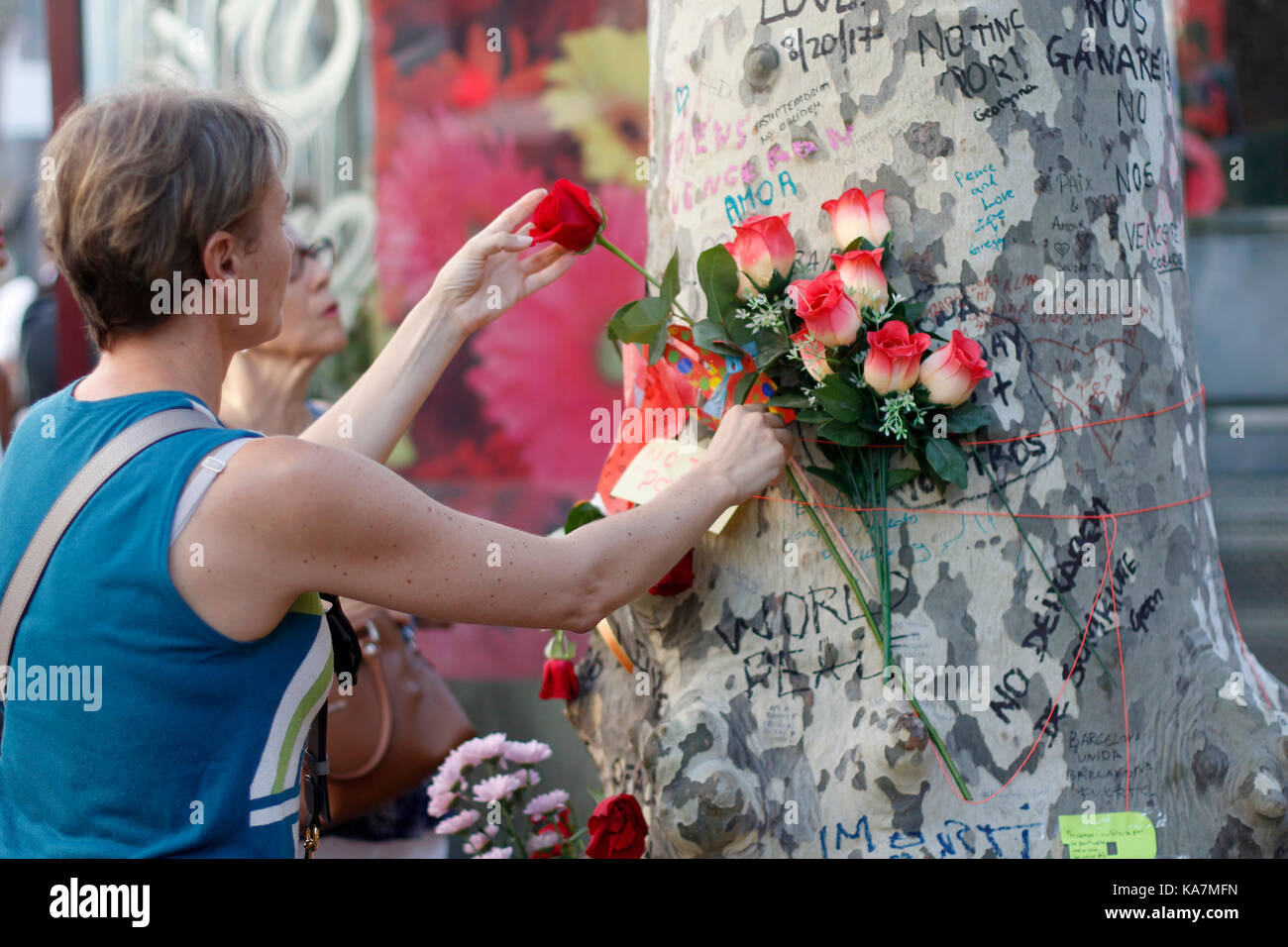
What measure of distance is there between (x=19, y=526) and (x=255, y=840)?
478mm

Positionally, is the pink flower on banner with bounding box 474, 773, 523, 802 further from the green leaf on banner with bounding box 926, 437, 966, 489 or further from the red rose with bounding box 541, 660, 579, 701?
the green leaf on banner with bounding box 926, 437, 966, 489

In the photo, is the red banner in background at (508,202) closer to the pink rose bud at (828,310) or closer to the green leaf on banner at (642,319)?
the green leaf on banner at (642,319)

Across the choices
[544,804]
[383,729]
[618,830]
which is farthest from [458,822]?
[618,830]

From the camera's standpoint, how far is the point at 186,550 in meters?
1.37

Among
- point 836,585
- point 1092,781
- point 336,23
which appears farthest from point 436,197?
point 1092,781

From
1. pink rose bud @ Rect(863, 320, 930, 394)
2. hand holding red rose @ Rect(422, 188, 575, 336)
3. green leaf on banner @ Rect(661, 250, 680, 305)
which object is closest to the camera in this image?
pink rose bud @ Rect(863, 320, 930, 394)

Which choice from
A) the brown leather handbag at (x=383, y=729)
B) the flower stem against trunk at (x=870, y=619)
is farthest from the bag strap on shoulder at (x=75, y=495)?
the brown leather handbag at (x=383, y=729)

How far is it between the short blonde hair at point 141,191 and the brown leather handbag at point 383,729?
126cm

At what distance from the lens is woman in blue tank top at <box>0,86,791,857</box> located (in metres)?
1.38

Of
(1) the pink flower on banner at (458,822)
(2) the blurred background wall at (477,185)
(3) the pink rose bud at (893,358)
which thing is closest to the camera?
(3) the pink rose bud at (893,358)

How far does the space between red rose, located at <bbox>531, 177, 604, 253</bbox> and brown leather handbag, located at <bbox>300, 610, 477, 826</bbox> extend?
1178 millimetres

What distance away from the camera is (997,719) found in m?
1.78

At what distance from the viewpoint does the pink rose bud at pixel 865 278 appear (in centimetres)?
171

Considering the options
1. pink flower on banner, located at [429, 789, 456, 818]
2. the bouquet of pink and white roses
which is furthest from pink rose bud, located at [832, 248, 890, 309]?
pink flower on banner, located at [429, 789, 456, 818]
